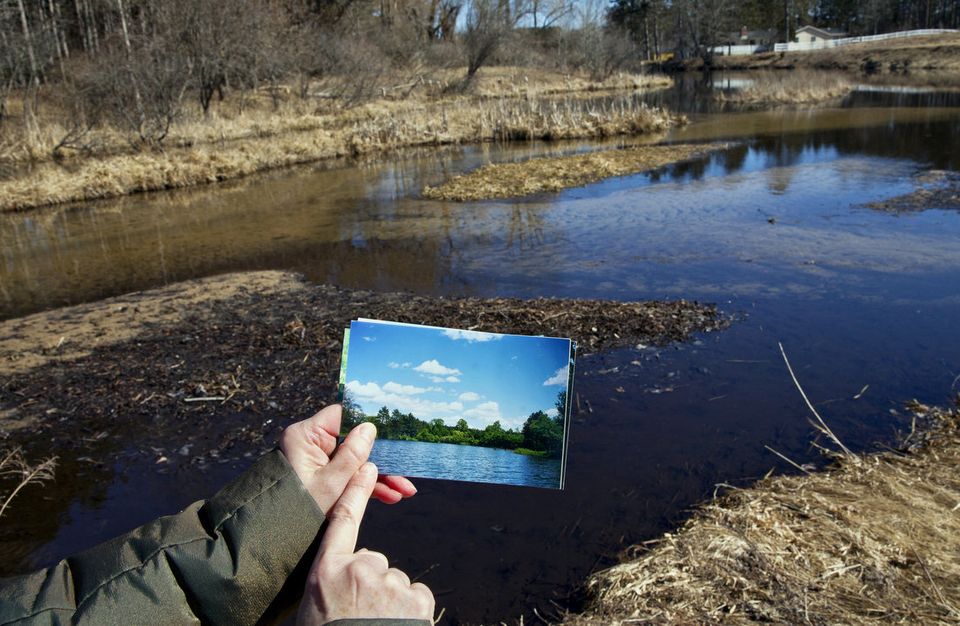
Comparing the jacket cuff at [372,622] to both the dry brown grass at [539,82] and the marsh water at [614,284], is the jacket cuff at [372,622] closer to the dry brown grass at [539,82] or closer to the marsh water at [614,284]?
the marsh water at [614,284]

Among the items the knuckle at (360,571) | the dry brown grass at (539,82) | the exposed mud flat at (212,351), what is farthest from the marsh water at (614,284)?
the dry brown grass at (539,82)

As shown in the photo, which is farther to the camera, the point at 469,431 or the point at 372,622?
the point at 469,431

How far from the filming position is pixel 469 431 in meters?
1.78

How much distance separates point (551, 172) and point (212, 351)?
471 inches

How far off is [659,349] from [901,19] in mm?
92863

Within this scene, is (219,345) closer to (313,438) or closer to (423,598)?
(313,438)

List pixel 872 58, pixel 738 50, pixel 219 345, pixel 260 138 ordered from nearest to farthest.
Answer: pixel 219 345 < pixel 260 138 < pixel 872 58 < pixel 738 50

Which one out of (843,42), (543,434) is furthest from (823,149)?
(843,42)

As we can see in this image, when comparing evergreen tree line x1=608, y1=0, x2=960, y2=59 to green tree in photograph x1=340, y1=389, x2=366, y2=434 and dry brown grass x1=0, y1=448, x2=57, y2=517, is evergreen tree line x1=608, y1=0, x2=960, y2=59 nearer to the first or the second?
dry brown grass x1=0, y1=448, x2=57, y2=517

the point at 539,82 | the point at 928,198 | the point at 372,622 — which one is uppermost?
the point at 539,82

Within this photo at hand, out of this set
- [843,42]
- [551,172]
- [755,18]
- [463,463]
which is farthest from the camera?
[755,18]

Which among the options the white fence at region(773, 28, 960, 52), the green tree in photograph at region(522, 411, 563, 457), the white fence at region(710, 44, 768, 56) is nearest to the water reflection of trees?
the green tree in photograph at region(522, 411, 563, 457)

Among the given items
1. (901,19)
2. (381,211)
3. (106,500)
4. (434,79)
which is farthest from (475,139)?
(901,19)

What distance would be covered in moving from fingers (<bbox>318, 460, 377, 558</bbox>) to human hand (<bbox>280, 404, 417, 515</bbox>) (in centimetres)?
3
